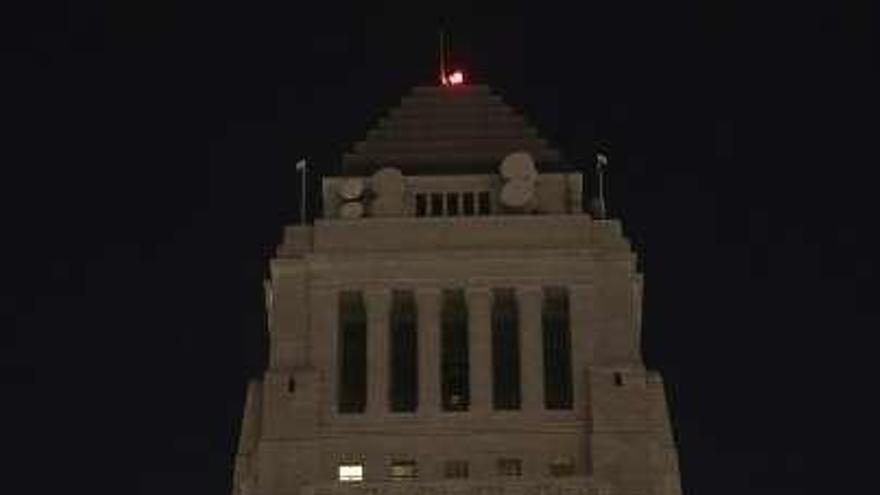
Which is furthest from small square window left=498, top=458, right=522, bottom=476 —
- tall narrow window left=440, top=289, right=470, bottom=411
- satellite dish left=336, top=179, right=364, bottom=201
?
satellite dish left=336, top=179, right=364, bottom=201

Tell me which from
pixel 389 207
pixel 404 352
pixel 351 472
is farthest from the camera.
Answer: pixel 389 207

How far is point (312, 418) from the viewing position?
397ft

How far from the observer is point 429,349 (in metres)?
124

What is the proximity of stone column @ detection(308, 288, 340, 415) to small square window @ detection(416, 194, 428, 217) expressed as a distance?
511cm

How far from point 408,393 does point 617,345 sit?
771 centimetres

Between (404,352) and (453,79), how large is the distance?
46.6 ft

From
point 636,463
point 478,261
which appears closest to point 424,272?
point 478,261

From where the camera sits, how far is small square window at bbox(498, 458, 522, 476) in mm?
120438

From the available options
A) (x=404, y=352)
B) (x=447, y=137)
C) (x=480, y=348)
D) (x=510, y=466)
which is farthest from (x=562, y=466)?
(x=447, y=137)

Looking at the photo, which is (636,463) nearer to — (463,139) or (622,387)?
(622,387)

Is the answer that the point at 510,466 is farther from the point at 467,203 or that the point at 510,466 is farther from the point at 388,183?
the point at 388,183

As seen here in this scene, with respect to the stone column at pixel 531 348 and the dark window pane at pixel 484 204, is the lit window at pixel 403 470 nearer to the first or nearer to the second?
the stone column at pixel 531 348

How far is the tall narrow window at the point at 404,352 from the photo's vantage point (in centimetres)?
12375

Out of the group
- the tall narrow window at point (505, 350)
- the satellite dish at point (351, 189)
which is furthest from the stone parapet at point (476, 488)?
the satellite dish at point (351, 189)
